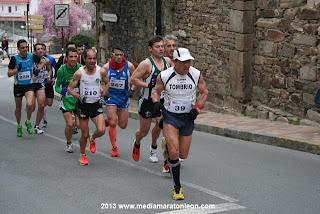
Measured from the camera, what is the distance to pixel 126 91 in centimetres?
1010

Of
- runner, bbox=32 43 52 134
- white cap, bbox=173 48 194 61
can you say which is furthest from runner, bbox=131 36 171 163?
runner, bbox=32 43 52 134

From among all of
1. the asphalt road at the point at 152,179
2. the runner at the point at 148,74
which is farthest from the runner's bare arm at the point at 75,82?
the asphalt road at the point at 152,179

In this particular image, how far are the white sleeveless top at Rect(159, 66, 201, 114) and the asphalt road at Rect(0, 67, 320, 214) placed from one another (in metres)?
1.03

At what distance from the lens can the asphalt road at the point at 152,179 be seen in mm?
6912

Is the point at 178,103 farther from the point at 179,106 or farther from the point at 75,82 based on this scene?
the point at 75,82

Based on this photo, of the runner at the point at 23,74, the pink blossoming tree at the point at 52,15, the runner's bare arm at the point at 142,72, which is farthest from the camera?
the pink blossoming tree at the point at 52,15

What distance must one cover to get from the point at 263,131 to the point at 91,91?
12.5 ft

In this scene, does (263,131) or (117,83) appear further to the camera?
(263,131)

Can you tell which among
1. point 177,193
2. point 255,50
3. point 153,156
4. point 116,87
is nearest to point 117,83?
point 116,87

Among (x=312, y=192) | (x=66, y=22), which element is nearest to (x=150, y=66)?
(x=312, y=192)

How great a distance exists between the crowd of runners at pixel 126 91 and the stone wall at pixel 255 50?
365 centimetres

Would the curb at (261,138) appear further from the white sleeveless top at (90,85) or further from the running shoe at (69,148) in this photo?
the white sleeveless top at (90,85)

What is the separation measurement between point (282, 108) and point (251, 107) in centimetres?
113

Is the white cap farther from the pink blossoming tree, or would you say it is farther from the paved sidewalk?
the pink blossoming tree
